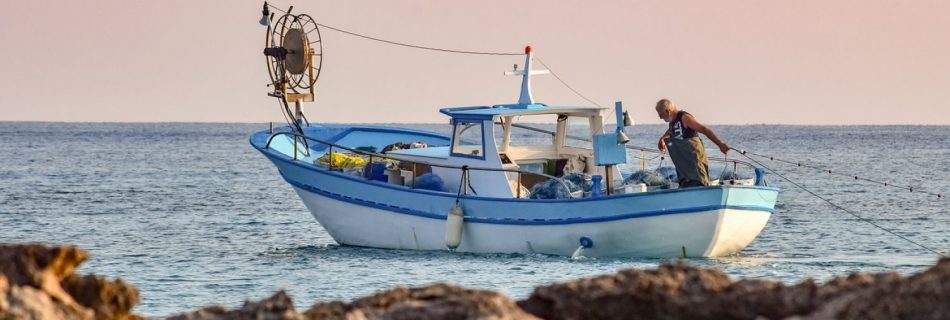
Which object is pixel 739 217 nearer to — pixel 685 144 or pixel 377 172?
pixel 685 144

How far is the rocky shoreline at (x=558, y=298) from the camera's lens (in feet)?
22.0

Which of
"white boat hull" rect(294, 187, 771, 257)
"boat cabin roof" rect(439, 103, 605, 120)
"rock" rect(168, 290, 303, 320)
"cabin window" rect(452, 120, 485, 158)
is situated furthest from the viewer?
"cabin window" rect(452, 120, 485, 158)

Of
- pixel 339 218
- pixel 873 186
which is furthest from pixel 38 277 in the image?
pixel 873 186

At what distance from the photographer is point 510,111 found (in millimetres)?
20125

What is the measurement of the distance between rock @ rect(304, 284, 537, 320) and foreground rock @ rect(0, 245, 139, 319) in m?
0.99

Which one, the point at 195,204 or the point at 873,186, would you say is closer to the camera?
the point at 195,204

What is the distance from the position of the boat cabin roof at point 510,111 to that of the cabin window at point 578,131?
15 cm

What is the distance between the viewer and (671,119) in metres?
17.8

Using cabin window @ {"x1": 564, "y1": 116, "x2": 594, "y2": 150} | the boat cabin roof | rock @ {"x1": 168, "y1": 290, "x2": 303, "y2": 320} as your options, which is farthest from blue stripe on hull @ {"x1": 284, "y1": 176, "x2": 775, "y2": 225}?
rock @ {"x1": 168, "y1": 290, "x2": 303, "y2": 320}

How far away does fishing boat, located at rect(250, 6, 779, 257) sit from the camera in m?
18.0

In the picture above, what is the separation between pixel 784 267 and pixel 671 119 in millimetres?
2534

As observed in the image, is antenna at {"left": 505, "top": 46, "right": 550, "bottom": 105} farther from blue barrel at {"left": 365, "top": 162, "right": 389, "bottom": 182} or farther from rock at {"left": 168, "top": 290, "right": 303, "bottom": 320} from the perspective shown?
rock at {"left": 168, "top": 290, "right": 303, "bottom": 320}

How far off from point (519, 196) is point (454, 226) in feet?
2.99

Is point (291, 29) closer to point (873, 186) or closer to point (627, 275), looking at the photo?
point (627, 275)
